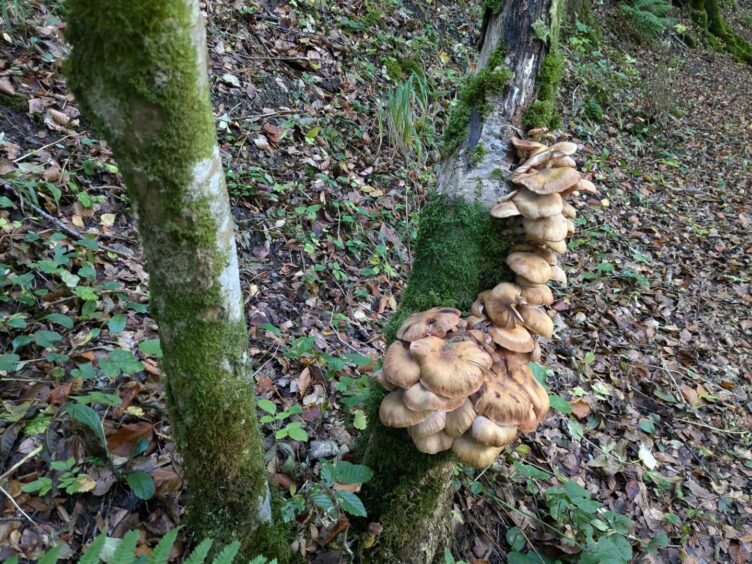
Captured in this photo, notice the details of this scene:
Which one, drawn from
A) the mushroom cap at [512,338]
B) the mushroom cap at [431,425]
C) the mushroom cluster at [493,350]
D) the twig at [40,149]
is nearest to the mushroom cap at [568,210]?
the mushroom cluster at [493,350]

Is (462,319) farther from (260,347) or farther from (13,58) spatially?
(13,58)

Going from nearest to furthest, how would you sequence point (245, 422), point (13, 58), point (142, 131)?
point (142, 131) < point (245, 422) < point (13, 58)

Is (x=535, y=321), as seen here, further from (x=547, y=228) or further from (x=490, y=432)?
(x=490, y=432)

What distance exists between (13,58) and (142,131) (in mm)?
4028

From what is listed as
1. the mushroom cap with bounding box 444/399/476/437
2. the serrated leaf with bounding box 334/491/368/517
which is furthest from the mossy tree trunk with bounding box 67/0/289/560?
the mushroom cap with bounding box 444/399/476/437

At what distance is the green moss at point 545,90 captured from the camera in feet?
7.78

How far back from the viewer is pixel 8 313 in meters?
2.74

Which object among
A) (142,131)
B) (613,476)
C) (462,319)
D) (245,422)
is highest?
(142,131)

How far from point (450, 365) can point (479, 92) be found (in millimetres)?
1316

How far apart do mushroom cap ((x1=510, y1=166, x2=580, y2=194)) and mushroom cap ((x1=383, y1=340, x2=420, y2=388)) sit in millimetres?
892

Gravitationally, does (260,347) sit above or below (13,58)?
below

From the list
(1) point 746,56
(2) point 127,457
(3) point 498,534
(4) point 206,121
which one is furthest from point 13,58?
(1) point 746,56

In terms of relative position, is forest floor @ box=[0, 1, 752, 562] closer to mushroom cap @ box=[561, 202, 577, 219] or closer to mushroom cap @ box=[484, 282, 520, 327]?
mushroom cap @ box=[484, 282, 520, 327]

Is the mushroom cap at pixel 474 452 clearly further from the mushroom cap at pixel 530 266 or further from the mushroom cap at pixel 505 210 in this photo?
the mushroom cap at pixel 505 210
